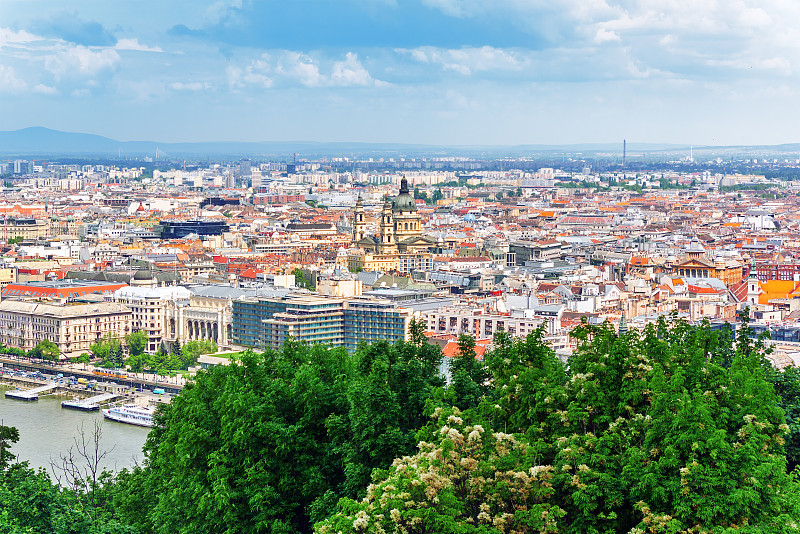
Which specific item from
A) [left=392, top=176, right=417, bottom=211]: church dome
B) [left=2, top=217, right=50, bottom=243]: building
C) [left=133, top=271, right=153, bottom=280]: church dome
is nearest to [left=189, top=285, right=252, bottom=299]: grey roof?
[left=133, top=271, right=153, bottom=280]: church dome

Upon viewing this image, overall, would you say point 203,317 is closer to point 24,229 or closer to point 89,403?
point 89,403

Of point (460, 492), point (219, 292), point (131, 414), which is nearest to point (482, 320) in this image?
point (219, 292)

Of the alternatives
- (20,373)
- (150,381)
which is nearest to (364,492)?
(150,381)

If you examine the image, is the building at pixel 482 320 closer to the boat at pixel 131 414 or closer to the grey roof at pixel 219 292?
the grey roof at pixel 219 292

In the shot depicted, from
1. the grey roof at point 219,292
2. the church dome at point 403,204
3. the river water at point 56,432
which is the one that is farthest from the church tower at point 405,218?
the river water at point 56,432

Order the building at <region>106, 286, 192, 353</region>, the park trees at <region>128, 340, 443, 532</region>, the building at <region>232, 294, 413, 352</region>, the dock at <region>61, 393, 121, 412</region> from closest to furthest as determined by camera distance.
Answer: the park trees at <region>128, 340, 443, 532</region> → the dock at <region>61, 393, 121, 412</region> → the building at <region>232, 294, 413, 352</region> → the building at <region>106, 286, 192, 353</region>

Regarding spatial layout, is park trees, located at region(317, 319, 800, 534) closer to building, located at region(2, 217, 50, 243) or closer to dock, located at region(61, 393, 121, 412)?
dock, located at region(61, 393, 121, 412)
